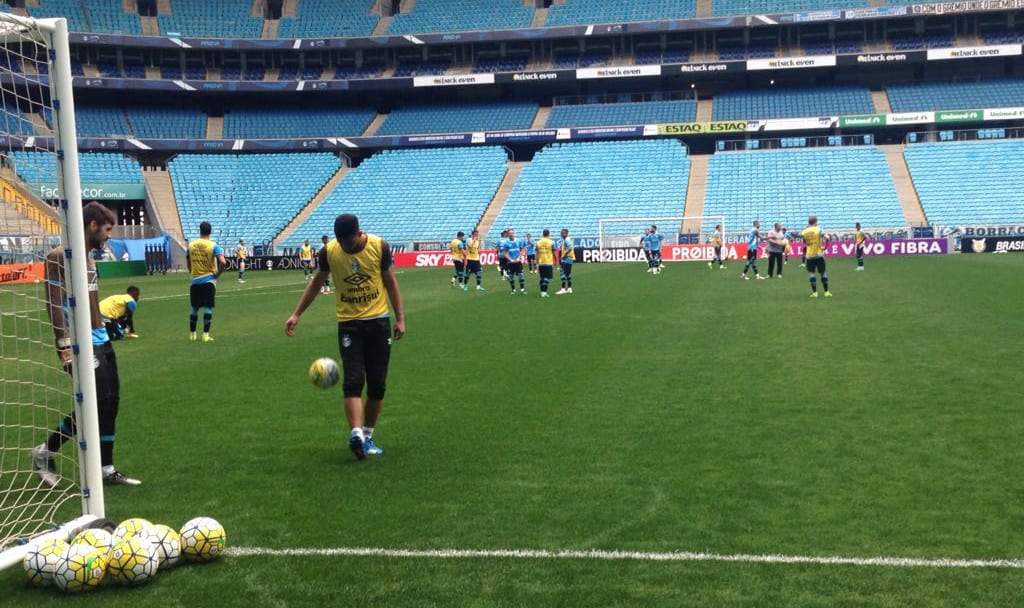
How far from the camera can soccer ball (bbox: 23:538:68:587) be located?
4.96 meters

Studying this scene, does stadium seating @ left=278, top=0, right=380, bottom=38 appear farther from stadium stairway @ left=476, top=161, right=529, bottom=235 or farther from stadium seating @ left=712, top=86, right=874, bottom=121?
stadium seating @ left=712, top=86, right=874, bottom=121

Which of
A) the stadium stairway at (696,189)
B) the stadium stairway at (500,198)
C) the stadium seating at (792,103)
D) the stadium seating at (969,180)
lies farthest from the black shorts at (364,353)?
the stadium seating at (792,103)

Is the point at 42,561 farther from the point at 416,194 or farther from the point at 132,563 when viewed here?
the point at 416,194

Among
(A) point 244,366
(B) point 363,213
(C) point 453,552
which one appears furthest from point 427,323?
(B) point 363,213

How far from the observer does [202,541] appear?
5254 millimetres

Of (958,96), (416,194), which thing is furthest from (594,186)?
(958,96)

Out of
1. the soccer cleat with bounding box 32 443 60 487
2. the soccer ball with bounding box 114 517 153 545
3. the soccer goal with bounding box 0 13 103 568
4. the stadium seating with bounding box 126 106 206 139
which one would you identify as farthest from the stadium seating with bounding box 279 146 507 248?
the soccer ball with bounding box 114 517 153 545

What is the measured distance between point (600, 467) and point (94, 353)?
13.0ft

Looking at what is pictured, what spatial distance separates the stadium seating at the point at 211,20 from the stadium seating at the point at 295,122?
18.7ft

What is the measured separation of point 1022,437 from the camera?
25.2ft

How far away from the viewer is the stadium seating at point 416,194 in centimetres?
5603

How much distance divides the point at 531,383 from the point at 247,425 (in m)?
3.61

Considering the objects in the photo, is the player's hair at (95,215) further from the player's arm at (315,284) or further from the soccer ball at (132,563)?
the soccer ball at (132,563)

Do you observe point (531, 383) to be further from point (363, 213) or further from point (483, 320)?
point (363, 213)
